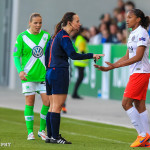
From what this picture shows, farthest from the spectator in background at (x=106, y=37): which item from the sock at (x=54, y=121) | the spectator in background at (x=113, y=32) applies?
the sock at (x=54, y=121)

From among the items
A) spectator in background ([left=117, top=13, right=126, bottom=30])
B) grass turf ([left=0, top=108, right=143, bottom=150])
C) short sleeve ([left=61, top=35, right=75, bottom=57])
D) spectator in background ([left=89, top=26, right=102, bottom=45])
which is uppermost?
spectator in background ([left=117, top=13, right=126, bottom=30])

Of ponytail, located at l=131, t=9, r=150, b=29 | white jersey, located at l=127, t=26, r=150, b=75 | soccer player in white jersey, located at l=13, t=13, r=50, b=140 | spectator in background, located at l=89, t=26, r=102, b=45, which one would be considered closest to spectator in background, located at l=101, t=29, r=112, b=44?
spectator in background, located at l=89, t=26, r=102, b=45

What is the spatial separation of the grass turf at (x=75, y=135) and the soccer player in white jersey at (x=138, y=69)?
1.26 feet

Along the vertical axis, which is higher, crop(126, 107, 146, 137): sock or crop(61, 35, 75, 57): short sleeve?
crop(61, 35, 75, 57): short sleeve

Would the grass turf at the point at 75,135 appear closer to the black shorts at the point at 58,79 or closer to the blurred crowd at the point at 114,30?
the black shorts at the point at 58,79

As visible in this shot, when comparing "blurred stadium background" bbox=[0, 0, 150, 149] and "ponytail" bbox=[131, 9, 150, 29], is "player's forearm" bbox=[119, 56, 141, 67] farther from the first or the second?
"blurred stadium background" bbox=[0, 0, 150, 149]

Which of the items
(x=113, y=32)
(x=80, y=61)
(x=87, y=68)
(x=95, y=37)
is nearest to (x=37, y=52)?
(x=80, y=61)

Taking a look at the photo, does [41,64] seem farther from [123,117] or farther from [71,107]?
[71,107]

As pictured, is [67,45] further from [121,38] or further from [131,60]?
[121,38]

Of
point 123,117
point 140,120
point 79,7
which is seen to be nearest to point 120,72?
point 123,117

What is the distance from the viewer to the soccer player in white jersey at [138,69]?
26.2ft

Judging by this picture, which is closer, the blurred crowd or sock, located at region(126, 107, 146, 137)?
sock, located at region(126, 107, 146, 137)

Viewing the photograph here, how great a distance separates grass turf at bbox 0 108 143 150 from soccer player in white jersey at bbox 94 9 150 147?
0.38m

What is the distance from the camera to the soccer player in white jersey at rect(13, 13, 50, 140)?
346 inches
